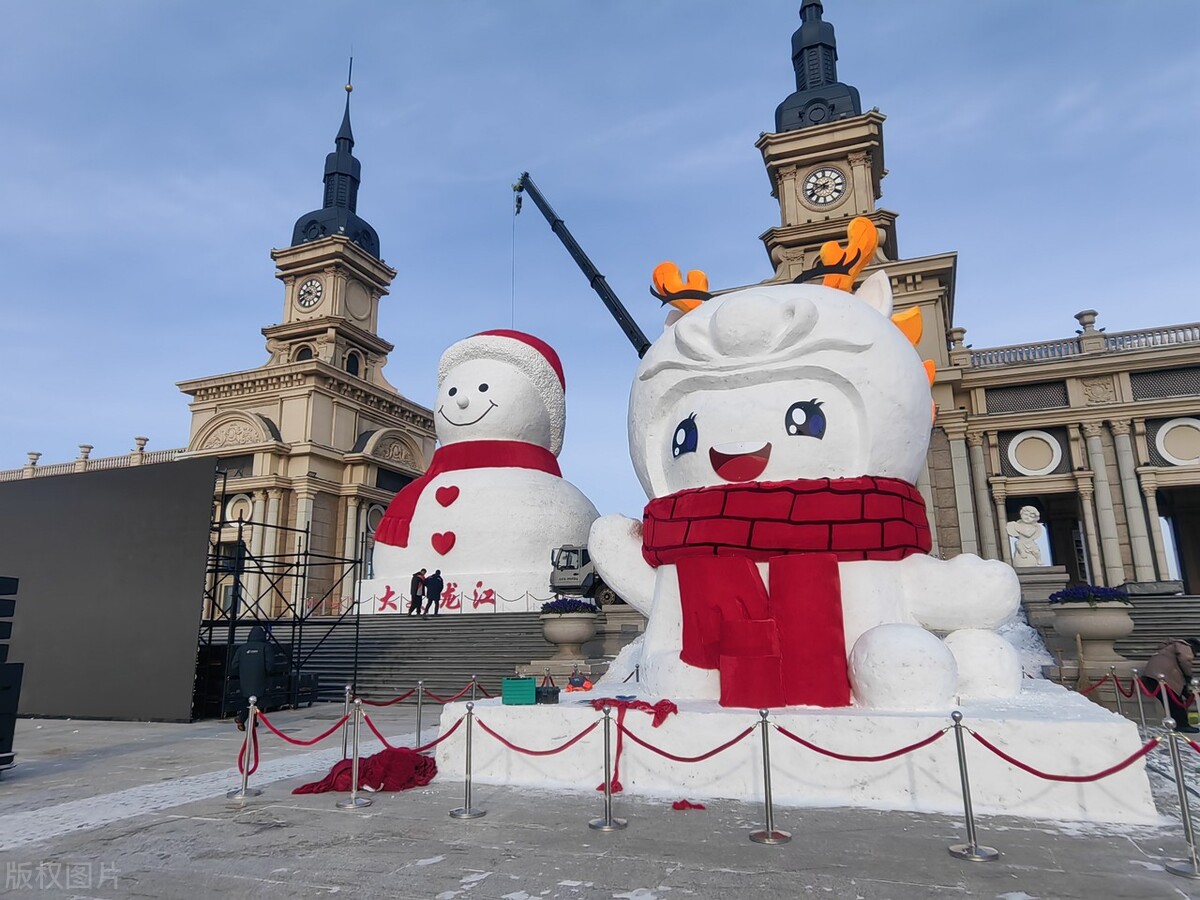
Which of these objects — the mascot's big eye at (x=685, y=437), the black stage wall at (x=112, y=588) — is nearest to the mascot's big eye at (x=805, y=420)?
the mascot's big eye at (x=685, y=437)

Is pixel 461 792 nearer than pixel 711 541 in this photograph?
Yes

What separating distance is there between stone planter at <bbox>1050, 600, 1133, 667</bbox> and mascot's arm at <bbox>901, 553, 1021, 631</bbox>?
5383 mm

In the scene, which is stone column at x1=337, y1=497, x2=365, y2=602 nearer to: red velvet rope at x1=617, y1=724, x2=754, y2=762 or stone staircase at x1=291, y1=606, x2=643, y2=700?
stone staircase at x1=291, y1=606, x2=643, y2=700

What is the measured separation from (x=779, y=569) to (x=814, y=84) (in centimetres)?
2986

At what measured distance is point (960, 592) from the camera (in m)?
6.76

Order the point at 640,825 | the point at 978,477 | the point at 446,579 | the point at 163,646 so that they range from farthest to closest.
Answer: the point at 978,477, the point at 446,579, the point at 163,646, the point at 640,825

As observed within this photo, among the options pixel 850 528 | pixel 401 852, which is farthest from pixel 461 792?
pixel 850 528

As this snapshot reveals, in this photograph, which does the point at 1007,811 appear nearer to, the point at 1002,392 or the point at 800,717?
the point at 800,717

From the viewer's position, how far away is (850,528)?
6676mm

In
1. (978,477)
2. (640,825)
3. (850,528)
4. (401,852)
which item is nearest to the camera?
(401,852)

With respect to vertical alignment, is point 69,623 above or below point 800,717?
above

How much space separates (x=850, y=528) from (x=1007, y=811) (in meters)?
2.38

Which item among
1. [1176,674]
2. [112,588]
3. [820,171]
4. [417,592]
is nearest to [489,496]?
[417,592]

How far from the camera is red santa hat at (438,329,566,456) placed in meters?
20.2
